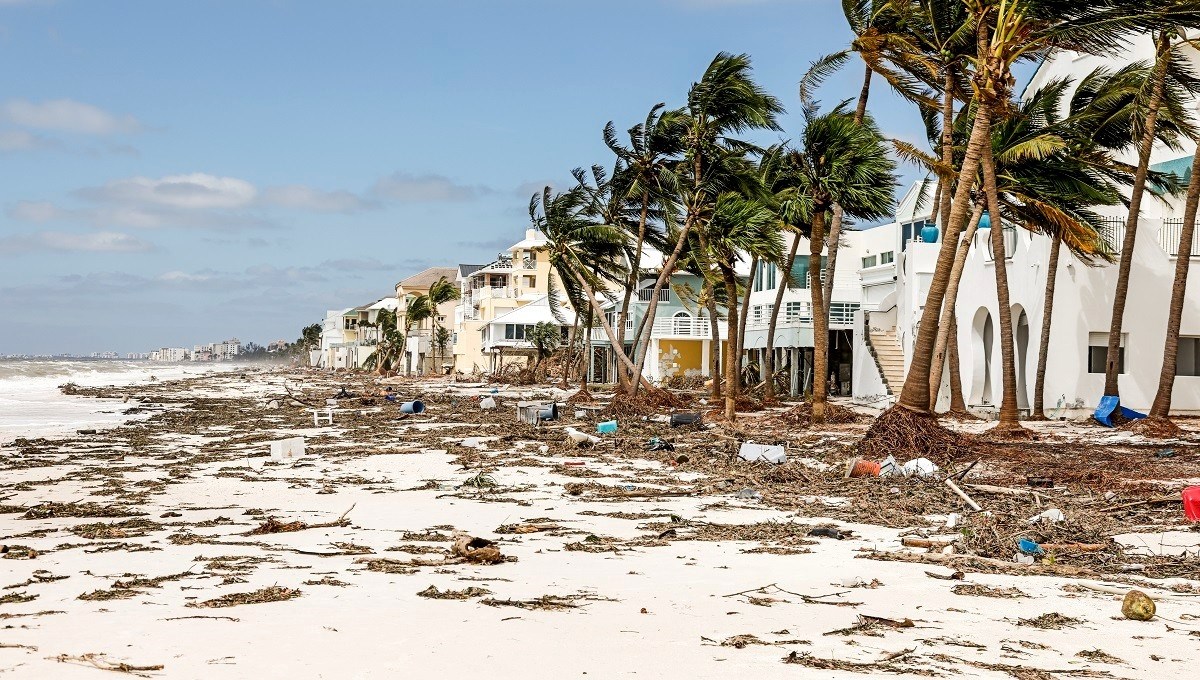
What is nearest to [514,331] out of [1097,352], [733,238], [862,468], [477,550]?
[733,238]

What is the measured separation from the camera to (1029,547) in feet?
30.4

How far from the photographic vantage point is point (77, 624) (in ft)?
22.1

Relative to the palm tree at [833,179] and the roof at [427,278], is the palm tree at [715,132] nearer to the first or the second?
the palm tree at [833,179]

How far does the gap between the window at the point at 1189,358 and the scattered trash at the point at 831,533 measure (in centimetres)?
2157

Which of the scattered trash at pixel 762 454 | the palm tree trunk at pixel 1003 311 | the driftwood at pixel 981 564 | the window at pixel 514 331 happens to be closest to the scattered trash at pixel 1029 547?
the driftwood at pixel 981 564

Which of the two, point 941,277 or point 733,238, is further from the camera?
point 733,238

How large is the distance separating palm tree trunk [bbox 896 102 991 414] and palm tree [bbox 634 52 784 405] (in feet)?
40.3

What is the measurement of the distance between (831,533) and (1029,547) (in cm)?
183

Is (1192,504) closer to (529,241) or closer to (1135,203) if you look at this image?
(1135,203)

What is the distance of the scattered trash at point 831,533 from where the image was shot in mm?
10394

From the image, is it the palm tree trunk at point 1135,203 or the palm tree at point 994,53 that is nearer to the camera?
the palm tree at point 994,53

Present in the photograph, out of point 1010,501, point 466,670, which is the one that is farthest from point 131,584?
point 1010,501

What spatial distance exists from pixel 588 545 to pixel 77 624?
4.37 meters

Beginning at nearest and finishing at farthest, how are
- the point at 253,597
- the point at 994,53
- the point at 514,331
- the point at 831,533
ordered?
the point at 253,597
the point at 831,533
the point at 994,53
the point at 514,331
